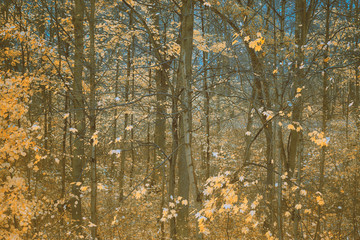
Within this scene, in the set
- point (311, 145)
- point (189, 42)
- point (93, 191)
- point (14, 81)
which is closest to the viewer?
point (189, 42)

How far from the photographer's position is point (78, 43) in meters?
7.09

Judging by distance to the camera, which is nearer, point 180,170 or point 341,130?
point 180,170

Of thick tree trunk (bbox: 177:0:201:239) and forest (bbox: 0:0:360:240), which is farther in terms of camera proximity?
forest (bbox: 0:0:360:240)

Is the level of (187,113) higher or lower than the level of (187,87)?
lower

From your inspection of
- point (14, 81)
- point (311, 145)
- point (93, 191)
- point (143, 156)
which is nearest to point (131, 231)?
point (93, 191)

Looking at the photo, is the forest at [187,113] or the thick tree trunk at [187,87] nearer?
the thick tree trunk at [187,87]

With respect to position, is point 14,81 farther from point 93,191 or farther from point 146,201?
point 146,201

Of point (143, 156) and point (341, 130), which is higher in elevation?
point (341, 130)

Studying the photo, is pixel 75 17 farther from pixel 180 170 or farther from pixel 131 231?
pixel 131 231

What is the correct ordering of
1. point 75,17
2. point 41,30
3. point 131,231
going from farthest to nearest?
point 41,30
point 131,231
point 75,17

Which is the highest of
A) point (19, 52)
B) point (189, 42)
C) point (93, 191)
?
point (19, 52)

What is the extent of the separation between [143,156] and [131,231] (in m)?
7.99

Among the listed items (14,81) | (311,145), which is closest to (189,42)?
(14,81)

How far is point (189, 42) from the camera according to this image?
4426 millimetres
